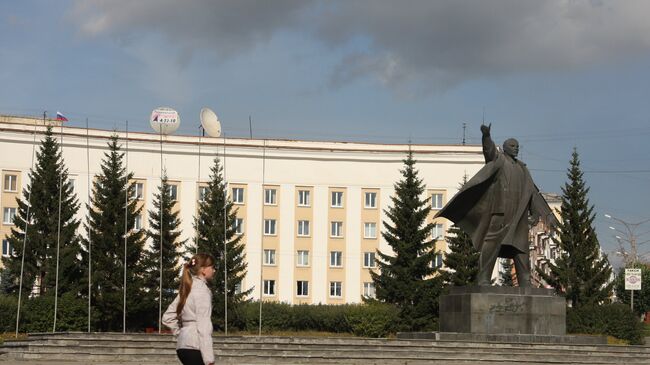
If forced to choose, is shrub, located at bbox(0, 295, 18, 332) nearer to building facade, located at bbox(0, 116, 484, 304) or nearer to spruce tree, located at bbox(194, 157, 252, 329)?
spruce tree, located at bbox(194, 157, 252, 329)

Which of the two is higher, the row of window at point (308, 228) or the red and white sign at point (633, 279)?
the row of window at point (308, 228)

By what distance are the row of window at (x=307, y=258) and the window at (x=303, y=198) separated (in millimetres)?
2644

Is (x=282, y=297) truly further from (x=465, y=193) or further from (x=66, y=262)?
(x=465, y=193)

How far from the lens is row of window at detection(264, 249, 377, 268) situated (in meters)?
60.3

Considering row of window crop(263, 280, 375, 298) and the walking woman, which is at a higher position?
the walking woman

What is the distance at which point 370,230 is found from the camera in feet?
202

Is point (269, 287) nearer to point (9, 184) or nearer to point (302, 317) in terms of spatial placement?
point (302, 317)

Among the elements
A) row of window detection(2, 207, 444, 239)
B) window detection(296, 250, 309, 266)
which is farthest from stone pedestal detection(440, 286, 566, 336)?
window detection(296, 250, 309, 266)

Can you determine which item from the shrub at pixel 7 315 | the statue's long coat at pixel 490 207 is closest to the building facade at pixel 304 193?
the shrub at pixel 7 315

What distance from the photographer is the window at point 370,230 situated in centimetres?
6162

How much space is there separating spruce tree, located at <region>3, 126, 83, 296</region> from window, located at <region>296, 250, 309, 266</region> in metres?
16.7

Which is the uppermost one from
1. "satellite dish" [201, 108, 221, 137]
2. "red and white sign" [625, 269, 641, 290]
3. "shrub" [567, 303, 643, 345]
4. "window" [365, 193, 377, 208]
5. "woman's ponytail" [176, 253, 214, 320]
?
"satellite dish" [201, 108, 221, 137]

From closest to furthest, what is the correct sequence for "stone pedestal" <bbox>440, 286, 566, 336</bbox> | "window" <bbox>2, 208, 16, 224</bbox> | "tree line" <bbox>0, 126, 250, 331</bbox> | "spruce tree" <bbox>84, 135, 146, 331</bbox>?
"stone pedestal" <bbox>440, 286, 566, 336</bbox>, "tree line" <bbox>0, 126, 250, 331</bbox>, "spruce tree" <bbox>84, 135, 146, 331</bbox>, "window" <bbox>2, 208, 16, 224</bbox>

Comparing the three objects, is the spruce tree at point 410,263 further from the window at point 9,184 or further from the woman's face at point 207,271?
the woman's face at point 207,271
